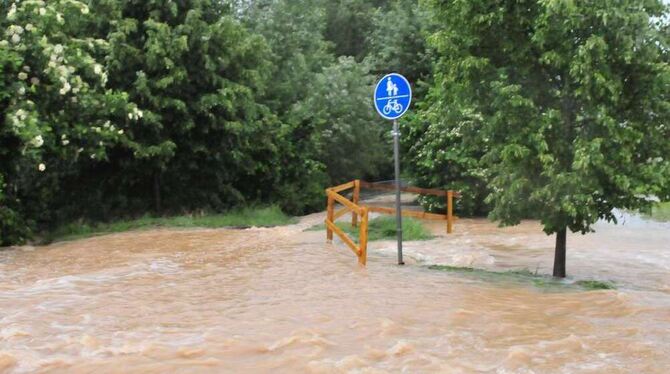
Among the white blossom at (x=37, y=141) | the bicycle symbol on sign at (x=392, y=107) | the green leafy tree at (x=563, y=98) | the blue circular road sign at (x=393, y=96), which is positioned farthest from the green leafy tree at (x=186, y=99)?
the green leafy tree at (x=563, y=98)

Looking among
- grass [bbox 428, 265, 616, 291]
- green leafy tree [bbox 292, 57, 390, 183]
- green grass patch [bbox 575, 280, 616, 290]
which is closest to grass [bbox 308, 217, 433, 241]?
grass [bbox 428, 265, 616, 291]

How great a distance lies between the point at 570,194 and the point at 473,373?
13.8 ft

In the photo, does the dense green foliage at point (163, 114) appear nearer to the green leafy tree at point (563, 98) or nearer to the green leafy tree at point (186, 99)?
the green leafy tree at point (186, 99)

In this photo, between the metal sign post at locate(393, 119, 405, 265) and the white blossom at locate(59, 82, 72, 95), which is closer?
the metal sign post at locate(393, 119, 405, 265)

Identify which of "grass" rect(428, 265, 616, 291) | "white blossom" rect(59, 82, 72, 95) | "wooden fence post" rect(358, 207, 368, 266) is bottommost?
"grass" rect(428, 265, 616, 291)

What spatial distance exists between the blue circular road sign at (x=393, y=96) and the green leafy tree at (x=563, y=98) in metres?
0.55

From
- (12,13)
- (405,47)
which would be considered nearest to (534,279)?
(12,13)

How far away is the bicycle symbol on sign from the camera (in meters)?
10.3

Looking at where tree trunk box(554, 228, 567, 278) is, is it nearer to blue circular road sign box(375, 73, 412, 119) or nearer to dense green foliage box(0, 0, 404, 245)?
blue circular road sign box(375, 73, 412, 119)

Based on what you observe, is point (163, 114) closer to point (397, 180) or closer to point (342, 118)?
point (342, 118)

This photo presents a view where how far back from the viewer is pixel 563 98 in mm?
9516

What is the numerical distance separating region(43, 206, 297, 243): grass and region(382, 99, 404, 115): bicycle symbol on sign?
8495 mm

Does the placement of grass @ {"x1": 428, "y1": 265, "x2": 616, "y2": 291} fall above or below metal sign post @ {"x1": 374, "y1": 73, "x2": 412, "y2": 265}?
below

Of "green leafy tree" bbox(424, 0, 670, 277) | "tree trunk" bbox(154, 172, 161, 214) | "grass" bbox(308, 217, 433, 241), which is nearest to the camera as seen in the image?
"green leafy tree" bbox(424, 0, 670, 277)
